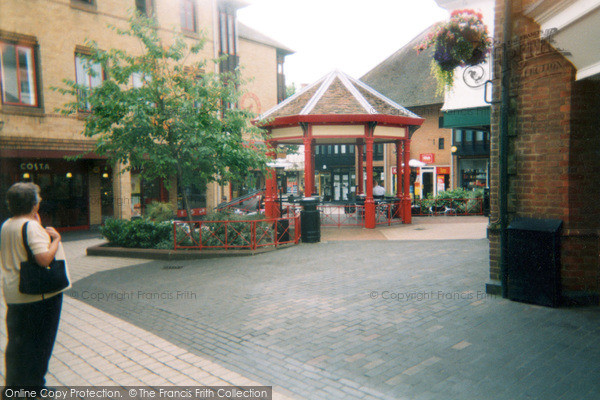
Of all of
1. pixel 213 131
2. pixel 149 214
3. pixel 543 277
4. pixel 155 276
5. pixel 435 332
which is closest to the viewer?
pixel 435 332

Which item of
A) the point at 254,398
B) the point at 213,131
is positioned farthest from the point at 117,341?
the point at 213,131

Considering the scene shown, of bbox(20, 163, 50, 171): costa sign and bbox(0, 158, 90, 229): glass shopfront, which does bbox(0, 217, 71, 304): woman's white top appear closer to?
bbox(0, 158, 90, 229): glass shopfront

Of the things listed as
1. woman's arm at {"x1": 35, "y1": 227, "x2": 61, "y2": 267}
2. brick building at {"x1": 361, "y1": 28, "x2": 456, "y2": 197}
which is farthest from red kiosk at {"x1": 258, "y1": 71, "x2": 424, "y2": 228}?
brick building at {"x1": 361, "y1": 28, "x2": 456, "y2": 197}

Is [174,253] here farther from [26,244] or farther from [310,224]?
[26,244]

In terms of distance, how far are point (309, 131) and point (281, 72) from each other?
57.8 ft

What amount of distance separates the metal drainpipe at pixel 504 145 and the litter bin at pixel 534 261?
98 millimetres

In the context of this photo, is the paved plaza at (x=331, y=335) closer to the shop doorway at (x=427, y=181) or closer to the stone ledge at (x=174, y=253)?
the stone ledge at (x=174, y=253)

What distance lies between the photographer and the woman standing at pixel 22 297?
3.41 meters

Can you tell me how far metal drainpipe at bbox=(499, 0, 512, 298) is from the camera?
5816 mm

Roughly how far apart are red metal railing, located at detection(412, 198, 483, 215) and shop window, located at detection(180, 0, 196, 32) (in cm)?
1378

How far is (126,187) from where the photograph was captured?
18.5 m

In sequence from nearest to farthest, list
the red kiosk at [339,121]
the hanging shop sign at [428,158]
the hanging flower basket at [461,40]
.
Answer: the hanging flower basket at [461,40] → the red kiosk at [339,121] → the hanging shop sign at [428,158]

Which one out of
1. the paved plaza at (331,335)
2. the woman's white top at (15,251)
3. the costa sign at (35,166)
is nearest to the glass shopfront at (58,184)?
the costa sign at (35,166)

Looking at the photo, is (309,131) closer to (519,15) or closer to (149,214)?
(149,214)
